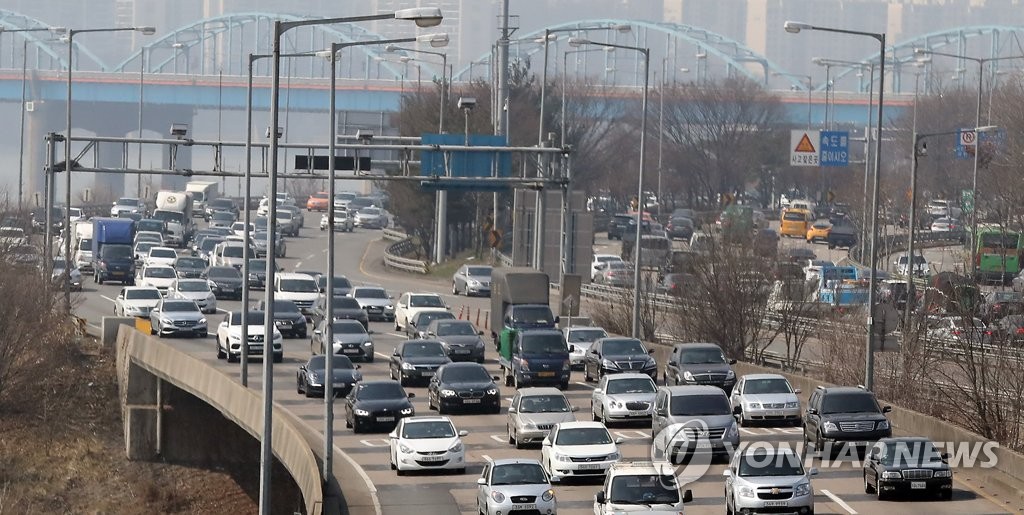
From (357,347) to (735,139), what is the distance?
87.2 m

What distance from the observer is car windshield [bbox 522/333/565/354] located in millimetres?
44344

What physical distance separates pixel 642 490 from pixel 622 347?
20.0m

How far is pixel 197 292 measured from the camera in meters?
64.0

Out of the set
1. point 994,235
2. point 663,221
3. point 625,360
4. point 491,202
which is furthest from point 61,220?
point 625,360

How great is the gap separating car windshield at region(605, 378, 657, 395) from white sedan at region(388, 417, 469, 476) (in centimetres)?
621

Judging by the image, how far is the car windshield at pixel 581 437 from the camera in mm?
31234

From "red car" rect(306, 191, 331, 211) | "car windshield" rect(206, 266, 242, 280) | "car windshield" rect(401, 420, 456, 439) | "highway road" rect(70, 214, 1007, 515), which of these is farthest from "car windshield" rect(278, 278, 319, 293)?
"red car" rect(306, 191, 331, 211)

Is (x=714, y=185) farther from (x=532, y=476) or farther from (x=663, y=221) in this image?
(x=532, y=476)

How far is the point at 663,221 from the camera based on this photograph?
4560 inches

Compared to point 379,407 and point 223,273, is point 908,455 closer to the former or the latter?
point 379,407

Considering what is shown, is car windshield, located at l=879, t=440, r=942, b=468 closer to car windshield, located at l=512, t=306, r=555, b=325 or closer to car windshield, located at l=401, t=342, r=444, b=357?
car windshield, located at l=401, t=342, r=444, b=357

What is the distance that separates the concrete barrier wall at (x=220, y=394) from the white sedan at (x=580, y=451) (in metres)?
4.28

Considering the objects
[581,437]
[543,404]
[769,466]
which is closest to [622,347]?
[543,404]

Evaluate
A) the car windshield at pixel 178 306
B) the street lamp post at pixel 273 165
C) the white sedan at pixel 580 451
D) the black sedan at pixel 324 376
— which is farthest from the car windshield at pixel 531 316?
the street lamp post at pixel 273 165
